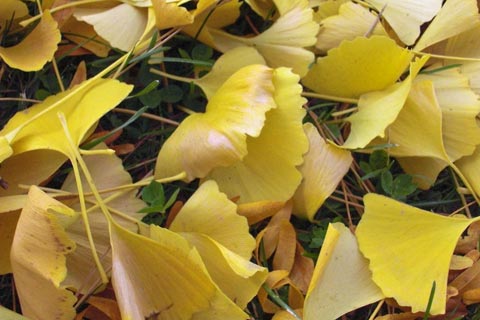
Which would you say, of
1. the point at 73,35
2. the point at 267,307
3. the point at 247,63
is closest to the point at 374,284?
the point at 267,307

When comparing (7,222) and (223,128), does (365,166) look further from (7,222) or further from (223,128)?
(7,222)

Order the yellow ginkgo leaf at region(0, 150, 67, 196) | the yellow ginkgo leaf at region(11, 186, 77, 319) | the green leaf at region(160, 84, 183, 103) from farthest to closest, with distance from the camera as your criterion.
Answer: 1. the green leaf at region(160, 84, 183, 103)
2. the yellow ginkgo leaf at region(0, 150, 67, 196)
3. the yellow ginkgo leaf at region(11, 186, 77, 319)

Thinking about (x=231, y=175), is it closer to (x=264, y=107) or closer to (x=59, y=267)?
(x=264, y=107)

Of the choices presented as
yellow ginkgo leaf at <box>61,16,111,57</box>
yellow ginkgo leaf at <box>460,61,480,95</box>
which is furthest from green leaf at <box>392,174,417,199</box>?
yellow ginkgo leaf at <box>61,16,111,57</box>

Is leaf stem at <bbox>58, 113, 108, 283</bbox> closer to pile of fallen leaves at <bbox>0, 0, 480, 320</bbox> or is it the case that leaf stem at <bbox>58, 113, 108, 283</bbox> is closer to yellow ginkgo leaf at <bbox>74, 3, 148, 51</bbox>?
pile of fallen leaves at <bbox>0, 0, 480, 320</bbox>

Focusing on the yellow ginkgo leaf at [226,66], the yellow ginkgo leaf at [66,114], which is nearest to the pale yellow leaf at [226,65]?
the yellow ginkgo leaf at [226,66]

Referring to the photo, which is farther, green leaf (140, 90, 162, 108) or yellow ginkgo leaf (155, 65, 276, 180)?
green leaf (140, 90, 162, 108)

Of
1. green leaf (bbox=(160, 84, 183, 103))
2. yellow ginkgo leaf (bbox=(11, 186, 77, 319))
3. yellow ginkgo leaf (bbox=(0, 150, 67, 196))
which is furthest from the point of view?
green leaf (bbox=(160, 84, 183, 103))
